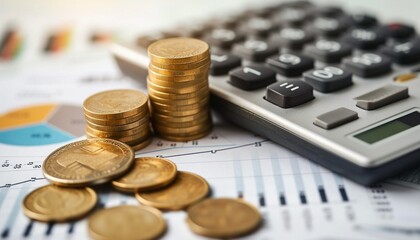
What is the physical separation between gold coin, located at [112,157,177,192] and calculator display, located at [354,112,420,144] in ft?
0.56

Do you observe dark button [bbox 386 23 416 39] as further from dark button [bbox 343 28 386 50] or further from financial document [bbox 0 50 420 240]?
financial document [bbox 0 50 420 240]

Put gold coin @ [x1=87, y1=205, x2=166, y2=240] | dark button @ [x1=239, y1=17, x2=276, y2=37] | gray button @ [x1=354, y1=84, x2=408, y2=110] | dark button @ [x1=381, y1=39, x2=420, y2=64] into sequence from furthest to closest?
dark button @ [x1=239, y1=17, x2=276, y2=37], dark button @ [x1=381, y1=39, x2=420, y2=64], gray button @ [x1=354, y1=84, x2=408, y2=110], gold coin @ [x1=87, y1=205, x2=166, y2=240]

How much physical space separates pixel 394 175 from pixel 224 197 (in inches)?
5.9

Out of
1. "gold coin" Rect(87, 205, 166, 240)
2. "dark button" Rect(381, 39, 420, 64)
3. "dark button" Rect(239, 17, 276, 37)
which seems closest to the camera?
"gold coin" Rect(87, 205, 166, 240)

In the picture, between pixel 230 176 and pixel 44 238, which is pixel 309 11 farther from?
pixel 44 238

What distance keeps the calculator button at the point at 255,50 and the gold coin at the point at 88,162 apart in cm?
21

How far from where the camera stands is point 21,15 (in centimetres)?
108

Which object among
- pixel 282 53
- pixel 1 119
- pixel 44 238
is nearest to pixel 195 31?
pixel 282 53

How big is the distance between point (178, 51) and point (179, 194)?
16cm

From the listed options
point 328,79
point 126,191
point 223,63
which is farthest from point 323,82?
point 126,191

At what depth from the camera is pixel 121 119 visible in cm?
60

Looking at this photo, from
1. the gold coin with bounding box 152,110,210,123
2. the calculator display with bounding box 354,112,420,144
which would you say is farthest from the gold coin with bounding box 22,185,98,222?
the calculator display with bounding box 354,112,420,144

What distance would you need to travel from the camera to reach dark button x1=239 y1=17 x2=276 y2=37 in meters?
0.81

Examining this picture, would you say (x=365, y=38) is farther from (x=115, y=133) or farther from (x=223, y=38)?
(x=115, y=133)
